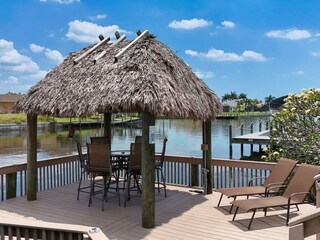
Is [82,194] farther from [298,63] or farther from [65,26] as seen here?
[298,63]

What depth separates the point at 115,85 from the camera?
4934mm

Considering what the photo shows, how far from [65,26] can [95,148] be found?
55.3 ft

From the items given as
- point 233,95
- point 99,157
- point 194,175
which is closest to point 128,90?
point 99,157

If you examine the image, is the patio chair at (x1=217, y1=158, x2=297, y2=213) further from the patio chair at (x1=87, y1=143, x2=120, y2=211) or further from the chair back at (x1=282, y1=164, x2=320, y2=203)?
the patio chair at (x1=87, y1=143, x2=120, y2=211)

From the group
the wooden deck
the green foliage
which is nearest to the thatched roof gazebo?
the wooden deck

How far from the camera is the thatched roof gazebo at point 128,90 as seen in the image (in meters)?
4.59

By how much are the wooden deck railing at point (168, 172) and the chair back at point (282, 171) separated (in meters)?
0.66

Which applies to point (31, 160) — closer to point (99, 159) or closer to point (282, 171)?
point (99, 159)

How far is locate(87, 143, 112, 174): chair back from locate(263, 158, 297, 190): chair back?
109 inches

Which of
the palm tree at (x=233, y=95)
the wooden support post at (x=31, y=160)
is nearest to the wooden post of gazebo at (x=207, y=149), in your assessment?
the wooden support post at (x=31, y=160)

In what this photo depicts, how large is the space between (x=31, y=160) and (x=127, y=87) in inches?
108

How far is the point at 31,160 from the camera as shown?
6.18 meters

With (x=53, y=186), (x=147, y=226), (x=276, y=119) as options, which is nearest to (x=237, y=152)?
(x=276, y=119)

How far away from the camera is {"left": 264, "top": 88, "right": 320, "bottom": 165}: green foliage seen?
24.0 ft
